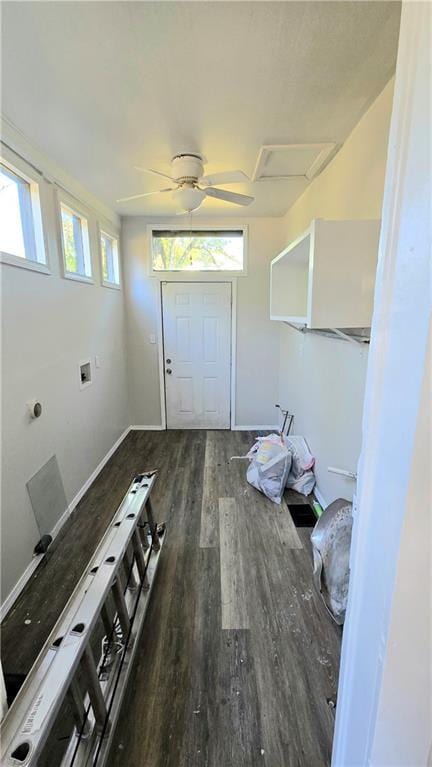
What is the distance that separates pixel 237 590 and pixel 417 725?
153cm

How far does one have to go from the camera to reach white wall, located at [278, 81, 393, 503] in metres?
1.70


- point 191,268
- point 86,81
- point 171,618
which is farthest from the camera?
point 191,268

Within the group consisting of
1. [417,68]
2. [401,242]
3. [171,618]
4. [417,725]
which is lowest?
[171,618]

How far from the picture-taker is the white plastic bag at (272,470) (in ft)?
9.15

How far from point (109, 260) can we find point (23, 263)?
1.82 metres

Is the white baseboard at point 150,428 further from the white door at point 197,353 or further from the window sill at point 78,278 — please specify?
the window sill at point 78,278

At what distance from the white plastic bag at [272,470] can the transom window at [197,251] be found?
227cm

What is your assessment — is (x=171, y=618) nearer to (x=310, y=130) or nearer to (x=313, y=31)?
(x=313, y=31)

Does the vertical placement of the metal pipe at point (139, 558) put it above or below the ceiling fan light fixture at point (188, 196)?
below

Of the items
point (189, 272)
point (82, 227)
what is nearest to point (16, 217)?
point (82, 227)

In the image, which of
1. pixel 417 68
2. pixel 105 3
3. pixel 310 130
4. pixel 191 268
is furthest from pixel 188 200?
pixel 417 68

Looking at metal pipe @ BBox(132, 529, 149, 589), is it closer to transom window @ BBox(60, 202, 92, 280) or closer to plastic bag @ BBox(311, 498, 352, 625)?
plastic bag @ BBox(311, 498, 352, 625)

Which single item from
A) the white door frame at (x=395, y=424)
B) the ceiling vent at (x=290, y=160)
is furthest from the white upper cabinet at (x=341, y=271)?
the white door frame at (x=395, y=424)

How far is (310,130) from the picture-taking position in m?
1.93
